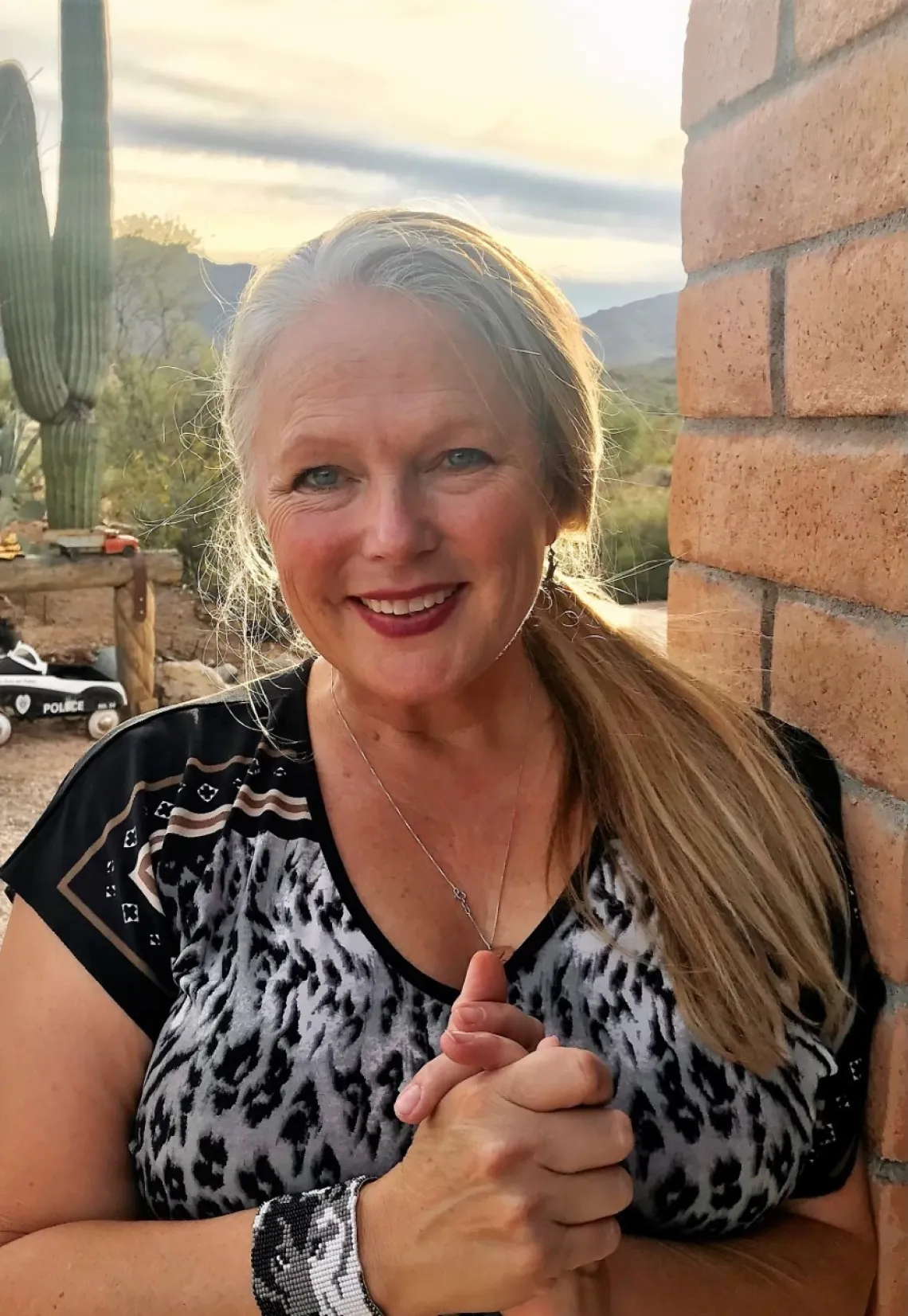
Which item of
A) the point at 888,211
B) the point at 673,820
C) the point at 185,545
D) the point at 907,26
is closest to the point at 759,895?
the point at 673,820

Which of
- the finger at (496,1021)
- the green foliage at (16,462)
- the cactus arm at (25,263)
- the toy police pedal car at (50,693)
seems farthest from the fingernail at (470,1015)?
the green foliage at (16,462)

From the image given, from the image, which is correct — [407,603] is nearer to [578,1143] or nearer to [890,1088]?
[578,1143]

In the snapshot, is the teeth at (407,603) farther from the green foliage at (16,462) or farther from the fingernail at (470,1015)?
the green foliage at (16,462)

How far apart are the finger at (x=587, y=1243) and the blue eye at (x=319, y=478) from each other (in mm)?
598

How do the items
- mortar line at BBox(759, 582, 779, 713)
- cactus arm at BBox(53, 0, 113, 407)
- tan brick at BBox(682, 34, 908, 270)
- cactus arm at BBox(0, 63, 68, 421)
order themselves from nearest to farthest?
tan brick at BBox(682, 34, 908, 270) < mortar line at BBox(759, 582, 779, 713) < cactus arm at BBox(53, 0, 113, 407) < cactus arm at BBox(0, 63, 68, 421)

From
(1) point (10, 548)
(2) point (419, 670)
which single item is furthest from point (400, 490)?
(1) point (10, 548)

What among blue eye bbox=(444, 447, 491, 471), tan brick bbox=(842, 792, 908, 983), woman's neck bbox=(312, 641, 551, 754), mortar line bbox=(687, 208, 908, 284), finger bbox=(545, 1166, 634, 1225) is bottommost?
finger bbox=(545, 1166, 634, 1225)

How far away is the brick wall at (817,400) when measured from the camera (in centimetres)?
74

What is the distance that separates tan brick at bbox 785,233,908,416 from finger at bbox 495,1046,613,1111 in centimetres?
50

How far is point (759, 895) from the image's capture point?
0.93 meters

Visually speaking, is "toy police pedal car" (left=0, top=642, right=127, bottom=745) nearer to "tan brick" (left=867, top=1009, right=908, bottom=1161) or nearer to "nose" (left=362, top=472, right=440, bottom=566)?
"nose" (left=362, top=472, right=440, bottom=566)

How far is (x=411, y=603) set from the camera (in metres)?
0.90

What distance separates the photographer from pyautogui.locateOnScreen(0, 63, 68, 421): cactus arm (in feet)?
9.57

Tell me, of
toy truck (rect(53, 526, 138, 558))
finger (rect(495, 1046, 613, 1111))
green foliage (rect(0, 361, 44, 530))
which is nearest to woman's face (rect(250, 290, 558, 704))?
finger (rect(495, 1046, 613, 1111))
